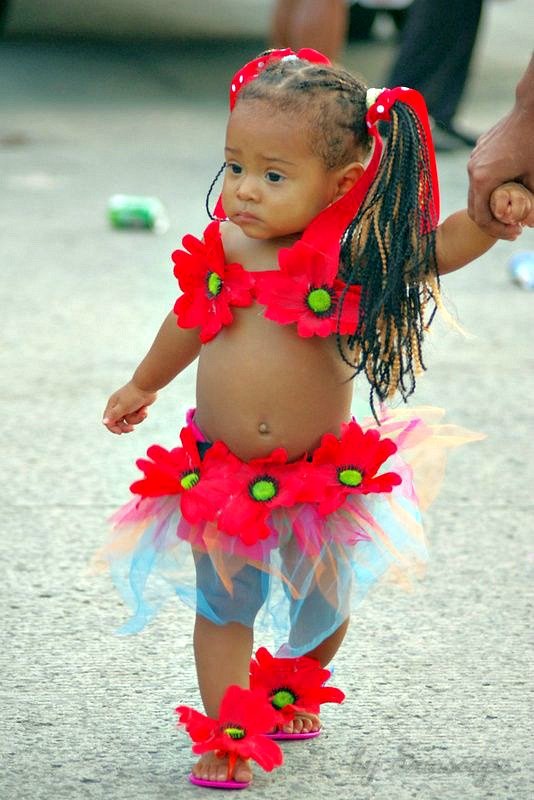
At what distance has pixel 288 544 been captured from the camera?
254 centimetres

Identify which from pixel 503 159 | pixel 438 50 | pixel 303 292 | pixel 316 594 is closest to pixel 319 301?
pixel 303 292

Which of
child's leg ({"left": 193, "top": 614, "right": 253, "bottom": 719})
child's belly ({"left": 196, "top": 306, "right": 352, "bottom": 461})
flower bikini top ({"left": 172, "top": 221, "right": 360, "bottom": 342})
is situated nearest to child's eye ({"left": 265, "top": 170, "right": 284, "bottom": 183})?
flower bikini top ({"left": 172, "top": 221, "right": 360, "bottom": 342})

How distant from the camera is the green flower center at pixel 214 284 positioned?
8.29ft

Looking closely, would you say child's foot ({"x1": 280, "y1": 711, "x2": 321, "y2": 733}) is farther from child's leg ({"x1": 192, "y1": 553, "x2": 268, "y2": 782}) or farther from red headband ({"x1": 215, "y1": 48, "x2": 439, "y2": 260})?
red headband ({"x1": 215, "y1": 48, "x2": 439, "y2": 260})

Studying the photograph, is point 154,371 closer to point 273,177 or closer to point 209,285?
point 209,285

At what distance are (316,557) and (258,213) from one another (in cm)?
59

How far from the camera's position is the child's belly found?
8.23ft

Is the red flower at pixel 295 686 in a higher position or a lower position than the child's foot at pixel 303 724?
higher

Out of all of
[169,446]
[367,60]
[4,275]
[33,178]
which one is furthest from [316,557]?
[367,60]

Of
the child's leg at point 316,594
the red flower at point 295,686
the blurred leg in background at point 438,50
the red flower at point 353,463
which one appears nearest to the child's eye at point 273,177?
the red flower at point 353,463

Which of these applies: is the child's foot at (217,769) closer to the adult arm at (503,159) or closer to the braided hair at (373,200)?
the braided hair at (373,200)

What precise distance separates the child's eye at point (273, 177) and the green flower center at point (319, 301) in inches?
7.6

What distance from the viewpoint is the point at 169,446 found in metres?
4.06

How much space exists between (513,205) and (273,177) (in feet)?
1.33
